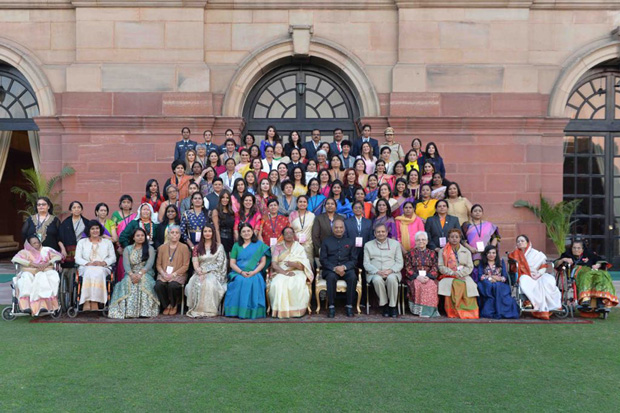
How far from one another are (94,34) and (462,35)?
23.8 ft

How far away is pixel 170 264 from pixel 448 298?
3.75m

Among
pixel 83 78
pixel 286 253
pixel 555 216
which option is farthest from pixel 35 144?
pixel 555 216

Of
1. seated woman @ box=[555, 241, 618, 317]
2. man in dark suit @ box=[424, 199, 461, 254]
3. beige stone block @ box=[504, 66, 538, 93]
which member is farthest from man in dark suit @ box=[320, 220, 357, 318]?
beige stone block @ box=[504, 66, 538, 93]

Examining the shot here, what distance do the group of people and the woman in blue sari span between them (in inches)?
0.6

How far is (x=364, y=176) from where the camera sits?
8.24m

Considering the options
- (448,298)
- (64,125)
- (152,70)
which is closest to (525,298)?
(448,298)

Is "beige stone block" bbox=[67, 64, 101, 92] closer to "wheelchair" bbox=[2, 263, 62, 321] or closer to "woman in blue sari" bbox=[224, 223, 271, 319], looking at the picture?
"wheelchair" bbox=[2, 263, 62, 321]

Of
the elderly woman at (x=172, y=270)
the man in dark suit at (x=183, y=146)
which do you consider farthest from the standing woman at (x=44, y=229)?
the man in dark suit at (x=183, y=146)

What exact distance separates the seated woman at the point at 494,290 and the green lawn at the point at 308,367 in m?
0.54

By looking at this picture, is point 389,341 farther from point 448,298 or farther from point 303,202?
point 303,202

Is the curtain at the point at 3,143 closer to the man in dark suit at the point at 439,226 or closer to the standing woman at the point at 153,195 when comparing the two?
the standing woman at the point at 153,195

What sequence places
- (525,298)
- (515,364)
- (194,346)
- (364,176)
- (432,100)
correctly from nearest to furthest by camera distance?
(515,364) → (194,346) → (525,298) → (364,176) → (432,100)

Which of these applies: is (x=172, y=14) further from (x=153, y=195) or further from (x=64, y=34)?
(x=153, y=195)

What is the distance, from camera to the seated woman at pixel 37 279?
20.8 feet
